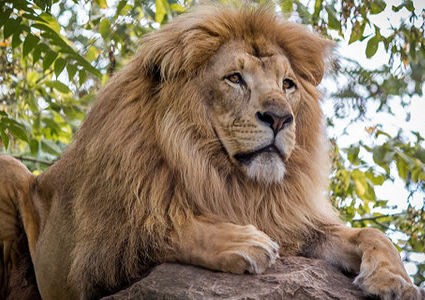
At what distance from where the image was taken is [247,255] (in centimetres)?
371

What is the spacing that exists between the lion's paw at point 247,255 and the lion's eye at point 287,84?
899 millimetres

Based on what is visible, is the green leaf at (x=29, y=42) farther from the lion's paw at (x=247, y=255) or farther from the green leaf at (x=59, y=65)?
the lion's paw at (x=247, y=255)

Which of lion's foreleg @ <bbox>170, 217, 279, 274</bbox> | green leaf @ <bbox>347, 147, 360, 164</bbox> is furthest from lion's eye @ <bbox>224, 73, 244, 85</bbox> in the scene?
green leaf @ <bbox>347, 147, 360, 164</bbox>

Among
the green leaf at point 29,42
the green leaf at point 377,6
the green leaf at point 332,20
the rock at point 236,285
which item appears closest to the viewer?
the rock at point 236,285

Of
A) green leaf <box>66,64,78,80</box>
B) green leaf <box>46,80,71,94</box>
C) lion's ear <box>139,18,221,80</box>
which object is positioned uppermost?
lion's ear <box>139,18,221,80</box>

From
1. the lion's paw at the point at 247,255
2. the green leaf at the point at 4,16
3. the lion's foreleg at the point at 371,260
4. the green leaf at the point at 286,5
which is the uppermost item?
the green leaf at the point at 4,16

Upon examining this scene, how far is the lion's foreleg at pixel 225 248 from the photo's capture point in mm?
3713

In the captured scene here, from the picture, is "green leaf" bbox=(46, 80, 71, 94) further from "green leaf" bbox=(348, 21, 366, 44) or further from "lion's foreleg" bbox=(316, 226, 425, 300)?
"lion's foreleg" bbox=(316, 226, 425, 300)

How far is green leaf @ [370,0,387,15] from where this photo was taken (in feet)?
18.7

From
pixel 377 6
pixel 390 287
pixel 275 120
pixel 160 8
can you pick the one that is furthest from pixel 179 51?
pixel 377 6

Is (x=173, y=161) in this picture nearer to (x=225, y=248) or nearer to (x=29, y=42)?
(x=225, y=248)

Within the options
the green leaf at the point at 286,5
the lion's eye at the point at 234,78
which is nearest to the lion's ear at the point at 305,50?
the lion's eye at the point at 234,78

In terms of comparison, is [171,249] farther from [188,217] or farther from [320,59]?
[320,59]

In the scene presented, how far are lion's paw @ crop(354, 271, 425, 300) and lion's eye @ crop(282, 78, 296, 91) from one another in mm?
1055
